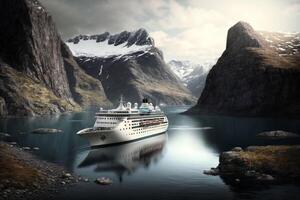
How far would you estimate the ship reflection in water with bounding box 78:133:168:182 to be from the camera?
71.2 meters

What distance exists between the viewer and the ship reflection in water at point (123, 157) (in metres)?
71.2

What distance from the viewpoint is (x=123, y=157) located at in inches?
3268

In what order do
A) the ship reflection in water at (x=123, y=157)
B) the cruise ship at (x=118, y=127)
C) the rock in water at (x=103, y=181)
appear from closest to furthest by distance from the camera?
the rock in water at (x=103, y=181), the ship reflection in water at (x=123, y=157), the cruise ship at (x=118, y=127)

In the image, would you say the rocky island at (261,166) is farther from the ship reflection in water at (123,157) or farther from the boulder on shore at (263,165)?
the ship reflection in water at (123,157)

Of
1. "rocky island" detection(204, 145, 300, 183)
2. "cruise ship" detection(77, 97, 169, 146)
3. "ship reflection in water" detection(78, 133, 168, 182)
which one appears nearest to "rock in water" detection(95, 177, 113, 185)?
"ship reflection in water" detection(78, 133, 168, 182)

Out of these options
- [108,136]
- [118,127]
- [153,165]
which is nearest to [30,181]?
[153,165]

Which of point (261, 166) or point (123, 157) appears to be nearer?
point (261, 166)

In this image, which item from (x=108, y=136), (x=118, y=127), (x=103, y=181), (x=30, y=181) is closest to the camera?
(x=30, y=181)

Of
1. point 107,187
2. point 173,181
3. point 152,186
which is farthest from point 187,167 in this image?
point 107,187

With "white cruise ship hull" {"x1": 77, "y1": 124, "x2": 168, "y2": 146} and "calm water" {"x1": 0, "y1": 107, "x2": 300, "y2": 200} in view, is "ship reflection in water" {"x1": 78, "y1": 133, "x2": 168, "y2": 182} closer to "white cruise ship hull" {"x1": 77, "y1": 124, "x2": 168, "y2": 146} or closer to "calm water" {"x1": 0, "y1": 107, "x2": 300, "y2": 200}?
"calm water" {"x1": 0, "y1": 107, "x2": 300, "y2": 200}

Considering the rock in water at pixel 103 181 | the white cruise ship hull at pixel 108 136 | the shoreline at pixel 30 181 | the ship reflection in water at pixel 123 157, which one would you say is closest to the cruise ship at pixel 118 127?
the white cruise ship hull at pixel 108 136

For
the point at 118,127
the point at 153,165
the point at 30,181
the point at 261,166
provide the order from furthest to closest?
1. the point at 118,127
2. the point at 153,165
3. the point at 261,166
4. the point at 30,181

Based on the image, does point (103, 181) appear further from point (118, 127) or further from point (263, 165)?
point (118, 127)

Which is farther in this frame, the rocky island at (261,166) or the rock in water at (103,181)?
the rocky island at (261,166)
